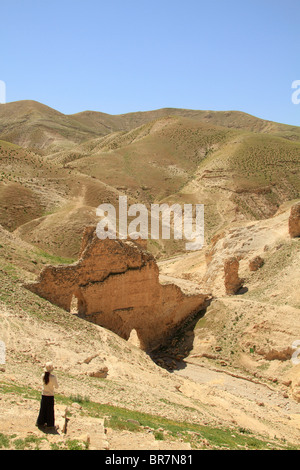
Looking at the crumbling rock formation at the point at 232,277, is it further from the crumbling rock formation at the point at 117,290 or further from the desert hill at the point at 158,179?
the desert hill at the point at 158,179

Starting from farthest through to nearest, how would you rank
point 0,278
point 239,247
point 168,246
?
1. point 168,246
2. point 239,247
3. point 0,278

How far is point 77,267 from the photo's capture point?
2208 cm

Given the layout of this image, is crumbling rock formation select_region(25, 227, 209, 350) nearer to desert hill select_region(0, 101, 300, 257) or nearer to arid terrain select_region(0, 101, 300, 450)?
arid terrain select_region(0, 101, 300, 450)

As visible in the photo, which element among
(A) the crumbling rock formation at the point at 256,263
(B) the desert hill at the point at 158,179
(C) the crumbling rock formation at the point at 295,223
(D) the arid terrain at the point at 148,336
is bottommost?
(D) the arid terrain at the point at 148,336

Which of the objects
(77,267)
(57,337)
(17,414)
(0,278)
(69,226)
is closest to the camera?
(17,414)

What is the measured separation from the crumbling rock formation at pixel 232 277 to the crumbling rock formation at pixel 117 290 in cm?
524

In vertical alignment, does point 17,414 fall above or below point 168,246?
below

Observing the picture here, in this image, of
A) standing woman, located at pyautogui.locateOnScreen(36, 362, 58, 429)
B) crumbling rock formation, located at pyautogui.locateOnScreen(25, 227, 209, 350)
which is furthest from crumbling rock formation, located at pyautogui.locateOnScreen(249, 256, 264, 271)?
standing woman, located at pyautogui.locateOnScreen(36, 362, 58, 429)

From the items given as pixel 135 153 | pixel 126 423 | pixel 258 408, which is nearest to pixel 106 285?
pixel 258 408

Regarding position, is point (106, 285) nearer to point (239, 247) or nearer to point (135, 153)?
point (239, 247)

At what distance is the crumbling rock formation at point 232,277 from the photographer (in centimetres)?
3097

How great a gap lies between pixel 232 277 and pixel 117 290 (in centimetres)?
1046

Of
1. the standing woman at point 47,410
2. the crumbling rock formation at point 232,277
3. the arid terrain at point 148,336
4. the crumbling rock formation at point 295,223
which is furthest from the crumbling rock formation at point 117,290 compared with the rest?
the standing woman at point 47,410

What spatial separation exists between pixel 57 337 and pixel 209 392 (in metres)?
6.74
